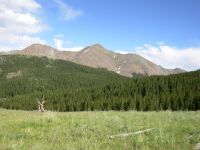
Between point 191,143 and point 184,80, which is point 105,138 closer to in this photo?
point 191,143

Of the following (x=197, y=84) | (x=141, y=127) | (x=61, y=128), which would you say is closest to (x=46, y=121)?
(x=61, y=128)

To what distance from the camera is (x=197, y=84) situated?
485 ft

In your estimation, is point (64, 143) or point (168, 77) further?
point (168, 77)

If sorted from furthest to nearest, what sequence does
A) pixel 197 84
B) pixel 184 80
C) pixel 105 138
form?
1. pixel 184 80
2. pixel 197 84
3. pixel 105 138

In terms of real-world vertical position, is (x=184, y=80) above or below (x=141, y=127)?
above

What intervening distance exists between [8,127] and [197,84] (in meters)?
140

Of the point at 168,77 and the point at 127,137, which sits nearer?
the point at 127,137

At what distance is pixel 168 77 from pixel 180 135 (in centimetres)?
16968

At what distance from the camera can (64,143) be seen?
11.2 m

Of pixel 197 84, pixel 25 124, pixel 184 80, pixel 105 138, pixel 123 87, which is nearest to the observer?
pixel 105 138

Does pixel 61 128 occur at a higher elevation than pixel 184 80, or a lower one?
lower

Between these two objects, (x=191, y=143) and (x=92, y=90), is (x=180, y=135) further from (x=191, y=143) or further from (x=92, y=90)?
(x=92, y=90)

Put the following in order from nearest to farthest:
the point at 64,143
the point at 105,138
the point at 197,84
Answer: the point at 64,143 → the point at 105,138 → the point at 197,84

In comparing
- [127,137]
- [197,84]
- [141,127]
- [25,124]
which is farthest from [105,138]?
[197,84]
